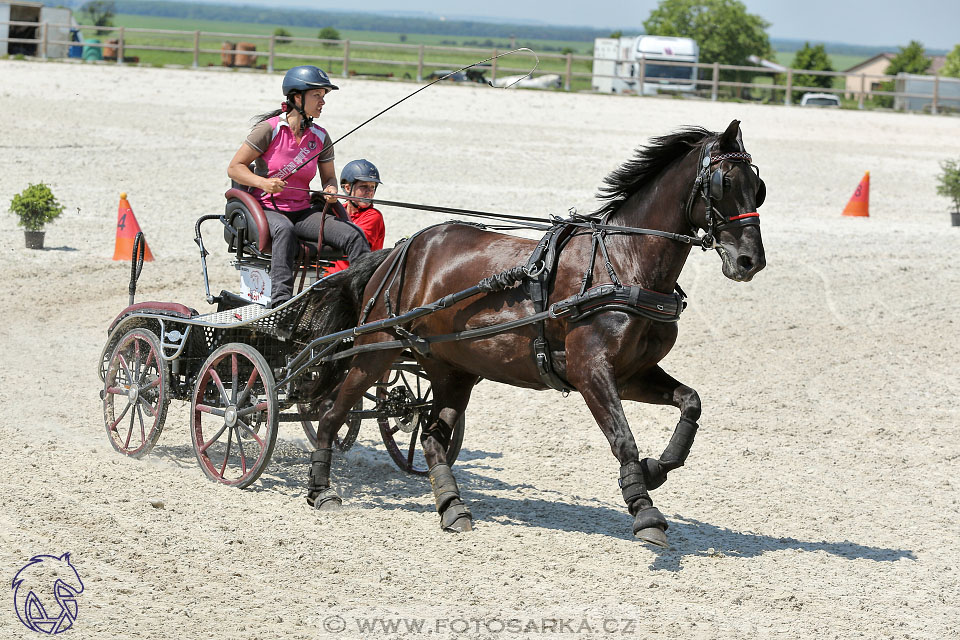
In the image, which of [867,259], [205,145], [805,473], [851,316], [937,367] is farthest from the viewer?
[205,145]

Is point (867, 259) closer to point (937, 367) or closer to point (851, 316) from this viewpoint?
point (851, 316)

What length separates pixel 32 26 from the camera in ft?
94.5

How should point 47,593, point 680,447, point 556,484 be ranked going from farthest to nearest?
1. point 556,484
2. point 680,447
3. point 47,593

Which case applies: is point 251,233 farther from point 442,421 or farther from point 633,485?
point 633,485

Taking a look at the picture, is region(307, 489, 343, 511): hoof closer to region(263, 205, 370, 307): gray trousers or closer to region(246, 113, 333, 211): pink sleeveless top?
region(263, 205, 370, 307): gray trousers

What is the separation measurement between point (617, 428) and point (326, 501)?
184 cm

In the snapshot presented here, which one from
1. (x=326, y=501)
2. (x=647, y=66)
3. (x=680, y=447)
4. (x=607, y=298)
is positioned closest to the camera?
(x=607, y=298)

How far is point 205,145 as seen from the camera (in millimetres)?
19938

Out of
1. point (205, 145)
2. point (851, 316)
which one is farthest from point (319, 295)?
point (205, 145)

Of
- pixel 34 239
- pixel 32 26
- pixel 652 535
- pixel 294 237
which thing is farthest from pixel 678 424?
pixel 32 26

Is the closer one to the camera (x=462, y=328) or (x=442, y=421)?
(x=462, y=328)

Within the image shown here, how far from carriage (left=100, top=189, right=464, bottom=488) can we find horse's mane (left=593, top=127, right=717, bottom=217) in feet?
5.35

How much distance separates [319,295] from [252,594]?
2.08m

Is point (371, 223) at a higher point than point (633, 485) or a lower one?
higher
